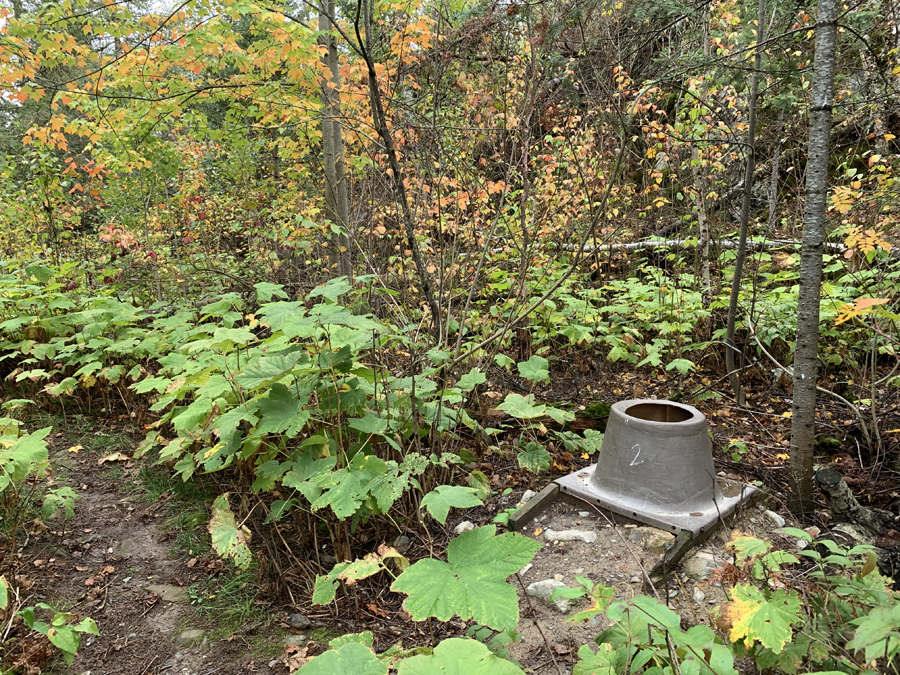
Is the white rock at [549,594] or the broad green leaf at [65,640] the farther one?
the white rock at [549,594]

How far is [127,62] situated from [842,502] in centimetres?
611

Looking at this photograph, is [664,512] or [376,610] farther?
[664,512]

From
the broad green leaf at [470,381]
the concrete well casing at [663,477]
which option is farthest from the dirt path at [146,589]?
the concrete well casing at [663,477]

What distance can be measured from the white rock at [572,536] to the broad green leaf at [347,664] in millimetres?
1624

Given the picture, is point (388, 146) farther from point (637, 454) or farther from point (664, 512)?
point (664, 512)

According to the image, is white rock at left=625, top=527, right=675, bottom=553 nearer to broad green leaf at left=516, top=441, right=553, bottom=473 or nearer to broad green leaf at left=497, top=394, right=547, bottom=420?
broad green leaf at left=516, top=441, right=553, bottom=473

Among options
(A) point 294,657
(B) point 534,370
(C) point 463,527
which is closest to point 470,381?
(B) point 534,370

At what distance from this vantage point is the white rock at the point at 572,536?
8.81 feet

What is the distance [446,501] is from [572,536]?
1.09 m

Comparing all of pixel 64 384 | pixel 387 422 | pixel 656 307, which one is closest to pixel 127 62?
pixel 64 384

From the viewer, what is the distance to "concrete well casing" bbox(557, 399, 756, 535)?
8.86 feet

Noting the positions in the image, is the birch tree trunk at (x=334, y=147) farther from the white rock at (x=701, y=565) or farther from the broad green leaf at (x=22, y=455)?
the white rock at (x=701, y=565)

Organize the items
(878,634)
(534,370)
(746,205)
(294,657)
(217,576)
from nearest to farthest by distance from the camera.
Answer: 1. (878,634)
2. (294,657)
3. (217,576)
4. (534,370)
5. (746,205)

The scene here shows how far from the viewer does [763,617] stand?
1427 mm
